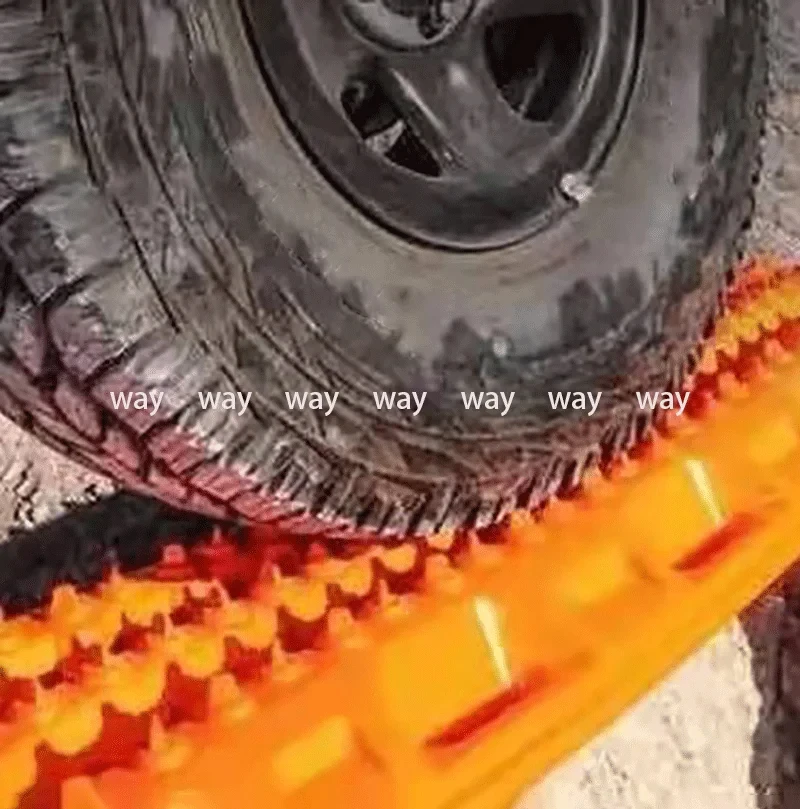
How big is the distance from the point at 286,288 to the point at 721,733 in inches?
47.9

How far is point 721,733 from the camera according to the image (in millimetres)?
2688

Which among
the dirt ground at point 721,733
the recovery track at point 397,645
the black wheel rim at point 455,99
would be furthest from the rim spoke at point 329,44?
the dirt ground at point 721,733

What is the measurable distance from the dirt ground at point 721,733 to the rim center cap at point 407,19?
0.61 meters

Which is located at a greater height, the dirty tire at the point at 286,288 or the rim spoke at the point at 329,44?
the rim spoke at the point at 329,44

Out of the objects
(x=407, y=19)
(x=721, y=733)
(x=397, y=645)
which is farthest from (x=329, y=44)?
(x=721, y=733)

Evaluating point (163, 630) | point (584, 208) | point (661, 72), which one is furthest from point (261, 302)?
point (661, 72)

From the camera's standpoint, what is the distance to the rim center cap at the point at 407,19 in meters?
1.78

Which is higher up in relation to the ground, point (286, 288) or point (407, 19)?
point (407, 19)

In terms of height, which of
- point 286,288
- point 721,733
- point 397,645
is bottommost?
point 721,733

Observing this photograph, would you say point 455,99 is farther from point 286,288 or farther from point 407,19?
point 286,288

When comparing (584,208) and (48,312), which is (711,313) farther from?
(48,312)

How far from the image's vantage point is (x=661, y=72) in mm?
2023

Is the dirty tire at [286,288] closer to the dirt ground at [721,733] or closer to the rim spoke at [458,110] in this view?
the rim spoke at [458,110]

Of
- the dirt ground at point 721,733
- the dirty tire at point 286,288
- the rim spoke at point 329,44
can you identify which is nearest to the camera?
the dirty tire at point 286,288
